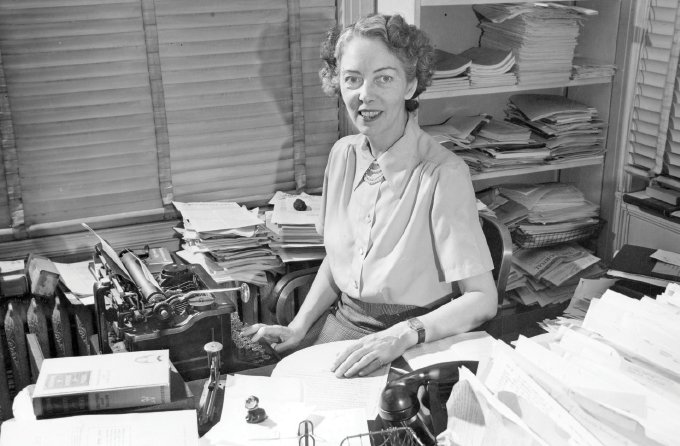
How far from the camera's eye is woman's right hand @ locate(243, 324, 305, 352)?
7.20 feet

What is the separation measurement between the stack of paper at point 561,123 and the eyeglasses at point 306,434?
208cm

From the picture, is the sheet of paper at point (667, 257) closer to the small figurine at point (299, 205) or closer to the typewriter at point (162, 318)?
the small figurine at point (299, 205)

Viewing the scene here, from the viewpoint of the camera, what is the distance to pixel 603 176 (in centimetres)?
347

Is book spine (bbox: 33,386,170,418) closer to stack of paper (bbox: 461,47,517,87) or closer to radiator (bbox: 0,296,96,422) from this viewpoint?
radiator (bbox: 0,296,96,422)

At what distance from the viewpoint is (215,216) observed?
9.59 feet

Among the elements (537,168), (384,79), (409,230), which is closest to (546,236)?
(537,168)

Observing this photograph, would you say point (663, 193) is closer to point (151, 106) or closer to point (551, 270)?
point (551, 270)

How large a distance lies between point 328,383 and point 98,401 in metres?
0.53

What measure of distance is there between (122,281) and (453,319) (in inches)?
37.3

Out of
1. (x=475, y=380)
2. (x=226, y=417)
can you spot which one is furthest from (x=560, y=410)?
(x=226, y=417)

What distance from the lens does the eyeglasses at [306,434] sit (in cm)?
146

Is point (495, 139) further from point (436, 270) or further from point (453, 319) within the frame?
point (453, 319)

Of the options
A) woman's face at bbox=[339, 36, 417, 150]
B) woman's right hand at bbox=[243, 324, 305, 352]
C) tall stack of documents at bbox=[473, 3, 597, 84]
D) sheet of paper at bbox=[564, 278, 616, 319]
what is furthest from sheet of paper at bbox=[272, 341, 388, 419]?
tall stack of documents at bbox=[473, 3, 597, 84]

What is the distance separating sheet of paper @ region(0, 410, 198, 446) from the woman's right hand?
2.07 ft
